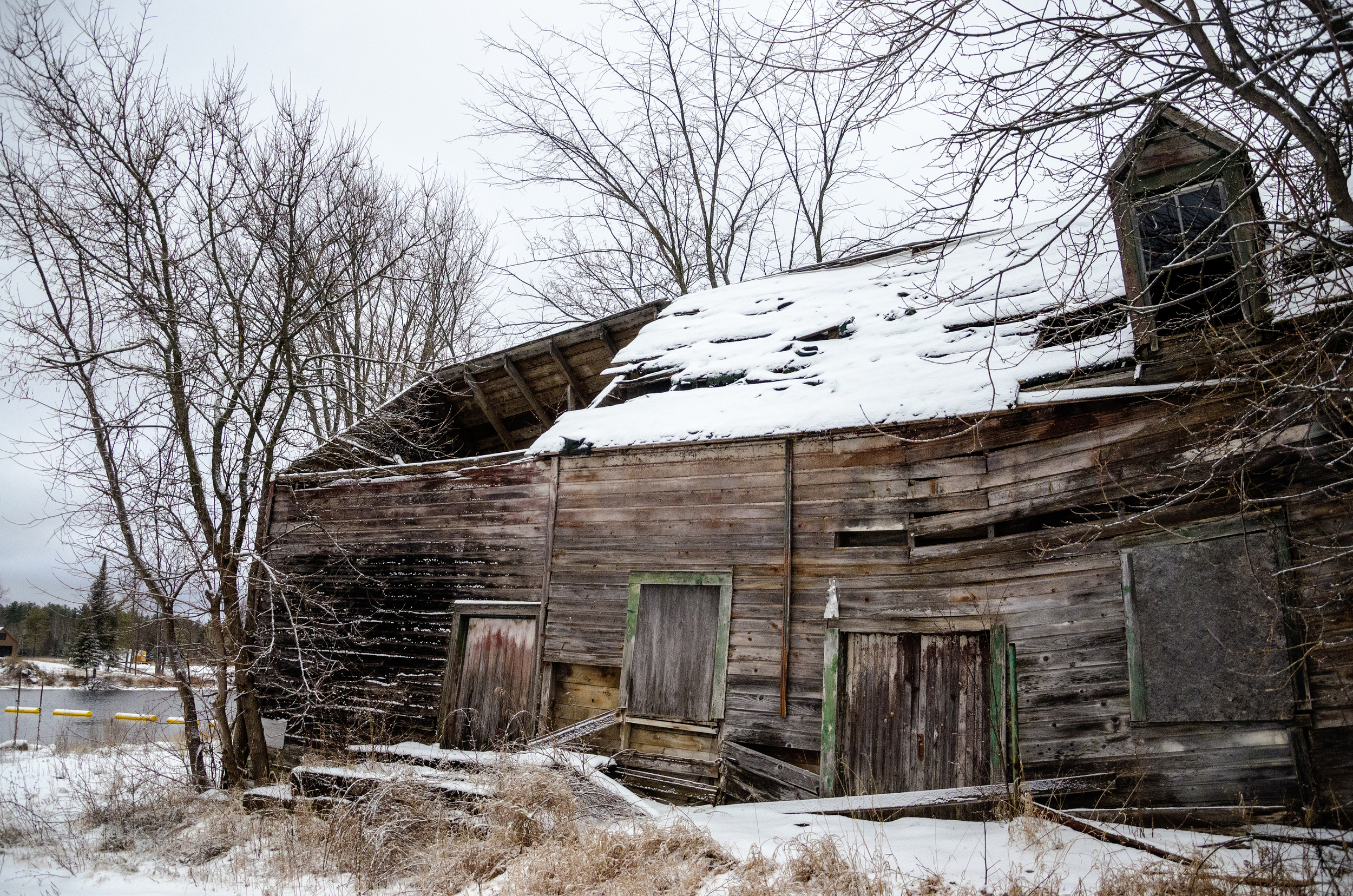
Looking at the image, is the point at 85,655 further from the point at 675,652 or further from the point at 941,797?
the point at 941,797

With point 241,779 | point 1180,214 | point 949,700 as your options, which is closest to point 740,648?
point 949,700

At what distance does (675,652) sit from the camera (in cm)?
851

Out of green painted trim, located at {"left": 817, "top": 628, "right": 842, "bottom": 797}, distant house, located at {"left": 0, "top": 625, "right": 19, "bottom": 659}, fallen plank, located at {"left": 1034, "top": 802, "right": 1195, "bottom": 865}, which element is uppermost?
green painted trim, located at {"left": 817, "top": 628, "right": 842, "bottom": 797}

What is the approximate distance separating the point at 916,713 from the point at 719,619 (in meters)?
2.21

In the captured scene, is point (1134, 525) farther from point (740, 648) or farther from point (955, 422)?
point (740, 648)

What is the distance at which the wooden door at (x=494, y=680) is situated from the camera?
963cm

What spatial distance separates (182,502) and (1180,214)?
463 inches

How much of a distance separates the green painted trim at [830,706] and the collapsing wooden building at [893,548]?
3 cm

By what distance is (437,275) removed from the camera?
861 inches

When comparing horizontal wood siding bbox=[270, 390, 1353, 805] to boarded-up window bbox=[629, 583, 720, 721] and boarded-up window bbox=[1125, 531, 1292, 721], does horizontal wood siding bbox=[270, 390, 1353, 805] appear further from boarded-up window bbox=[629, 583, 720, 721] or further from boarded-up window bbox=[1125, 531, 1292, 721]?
boarded-up window bbox=[629, 583, 720, 721]

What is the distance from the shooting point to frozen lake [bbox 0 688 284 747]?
11617 millimetres

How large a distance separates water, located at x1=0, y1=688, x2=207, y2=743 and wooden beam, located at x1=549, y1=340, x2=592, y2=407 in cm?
671

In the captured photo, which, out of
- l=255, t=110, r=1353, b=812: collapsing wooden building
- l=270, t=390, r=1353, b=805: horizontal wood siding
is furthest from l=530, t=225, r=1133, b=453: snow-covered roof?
l=270, t=390, r=1353, b=805: horizontal wood siding

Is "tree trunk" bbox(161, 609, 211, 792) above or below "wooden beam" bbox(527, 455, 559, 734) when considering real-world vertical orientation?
below
